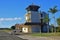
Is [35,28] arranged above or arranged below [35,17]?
below

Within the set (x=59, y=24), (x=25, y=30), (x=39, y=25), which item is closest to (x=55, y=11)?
(x=59, y=24)

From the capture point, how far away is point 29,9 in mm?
85812

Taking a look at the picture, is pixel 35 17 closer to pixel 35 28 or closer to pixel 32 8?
pixel 32 8

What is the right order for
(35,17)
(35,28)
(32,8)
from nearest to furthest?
(35,17) → (35,28) → (32,8)

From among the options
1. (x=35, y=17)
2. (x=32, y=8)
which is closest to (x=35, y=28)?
(x=35, y=17)

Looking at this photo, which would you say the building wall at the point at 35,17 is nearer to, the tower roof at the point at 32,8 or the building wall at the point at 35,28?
the tower roof at the point at 32,8

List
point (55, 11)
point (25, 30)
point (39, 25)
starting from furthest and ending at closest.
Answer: point (25, 30), point (39, 25), point (55, 11)

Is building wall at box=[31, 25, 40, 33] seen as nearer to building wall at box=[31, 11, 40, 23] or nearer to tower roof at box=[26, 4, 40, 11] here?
building wall at box=[31, 11, 40, 23]

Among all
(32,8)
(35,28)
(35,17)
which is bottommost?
(35,28)

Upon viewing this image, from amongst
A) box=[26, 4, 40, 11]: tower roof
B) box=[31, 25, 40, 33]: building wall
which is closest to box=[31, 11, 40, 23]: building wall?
box=[26, 4, 40, 11]: tower roof

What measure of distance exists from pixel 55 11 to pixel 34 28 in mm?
27448

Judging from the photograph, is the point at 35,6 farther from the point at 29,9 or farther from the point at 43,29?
the point at 43,29

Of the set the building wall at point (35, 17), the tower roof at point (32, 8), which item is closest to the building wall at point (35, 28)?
the building wall at point (35, 17)

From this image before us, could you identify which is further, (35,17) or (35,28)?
(35,28)
